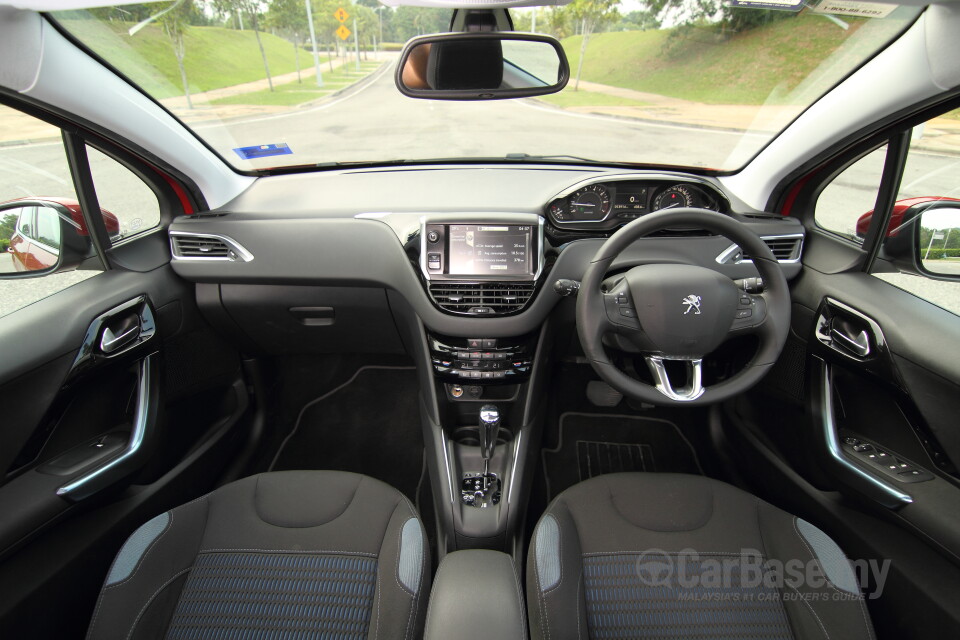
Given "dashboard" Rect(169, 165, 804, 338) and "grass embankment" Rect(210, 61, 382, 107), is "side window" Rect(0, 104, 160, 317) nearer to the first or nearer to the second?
"dashboard" Rect(169, 165, 804, 338)

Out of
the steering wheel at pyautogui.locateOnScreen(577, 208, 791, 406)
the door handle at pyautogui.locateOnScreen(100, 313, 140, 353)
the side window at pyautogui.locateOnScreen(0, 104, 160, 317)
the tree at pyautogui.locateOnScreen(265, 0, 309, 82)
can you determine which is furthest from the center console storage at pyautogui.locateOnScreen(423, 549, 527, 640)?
the tree at pyautogui.locateOnScreen(265, 0, 309, 82)

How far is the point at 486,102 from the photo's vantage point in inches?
80.3

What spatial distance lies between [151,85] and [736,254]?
2.36 metres

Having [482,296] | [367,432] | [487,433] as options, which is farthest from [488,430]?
[367,432]

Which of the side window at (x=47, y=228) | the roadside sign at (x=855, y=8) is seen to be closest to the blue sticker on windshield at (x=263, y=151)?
the side window at (x=47, y=228)

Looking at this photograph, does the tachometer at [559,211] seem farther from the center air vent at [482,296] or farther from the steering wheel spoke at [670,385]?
the steering wheel spoke at [670,385]

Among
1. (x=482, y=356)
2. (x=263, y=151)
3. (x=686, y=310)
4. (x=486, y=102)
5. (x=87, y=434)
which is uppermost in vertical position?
(x=486, y=102)

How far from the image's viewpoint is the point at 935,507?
147cm

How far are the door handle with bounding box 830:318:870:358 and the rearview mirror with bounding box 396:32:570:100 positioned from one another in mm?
1363

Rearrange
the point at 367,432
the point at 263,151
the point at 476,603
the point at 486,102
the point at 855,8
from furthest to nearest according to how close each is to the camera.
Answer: the point at 367,432 → the point at 263,151 → the point at 486,102 → the point at 855,8 → the point at 476,603

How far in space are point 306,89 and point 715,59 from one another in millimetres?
2011

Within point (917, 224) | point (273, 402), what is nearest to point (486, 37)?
point (917, 224)

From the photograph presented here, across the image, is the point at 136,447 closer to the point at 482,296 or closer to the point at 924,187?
the point at 482,296

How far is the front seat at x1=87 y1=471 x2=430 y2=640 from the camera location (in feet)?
4.25
